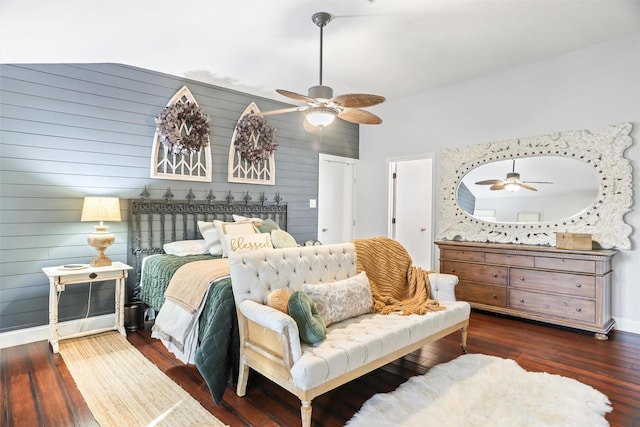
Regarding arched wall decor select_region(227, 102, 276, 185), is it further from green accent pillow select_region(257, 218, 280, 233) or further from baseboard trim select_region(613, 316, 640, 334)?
baseboard trim select_region(613, 316, 640, 334)

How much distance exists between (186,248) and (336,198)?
2.90 metres

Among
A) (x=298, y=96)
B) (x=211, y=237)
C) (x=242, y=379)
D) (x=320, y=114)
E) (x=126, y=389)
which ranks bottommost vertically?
(x=126, y=389)

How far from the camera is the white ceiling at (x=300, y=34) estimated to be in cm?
264

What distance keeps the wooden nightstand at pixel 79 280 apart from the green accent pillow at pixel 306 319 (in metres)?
2.09

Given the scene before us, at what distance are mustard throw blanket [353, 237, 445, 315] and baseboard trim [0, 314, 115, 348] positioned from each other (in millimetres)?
2685

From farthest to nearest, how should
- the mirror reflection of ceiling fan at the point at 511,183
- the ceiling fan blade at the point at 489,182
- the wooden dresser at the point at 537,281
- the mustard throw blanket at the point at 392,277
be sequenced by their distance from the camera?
the ceiling fan blade at the point at 489,182 → the mirror reflection of ceiling fan at the point at 511,183 → the wooden dresser at the point at 537,281 → the mustard throw blanket at the point at 392,277

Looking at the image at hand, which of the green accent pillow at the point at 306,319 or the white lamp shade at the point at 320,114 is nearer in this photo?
the green accent pillow at the point at 306,319

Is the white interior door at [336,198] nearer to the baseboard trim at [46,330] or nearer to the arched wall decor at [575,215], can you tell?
the arched wall decor at [575,215]

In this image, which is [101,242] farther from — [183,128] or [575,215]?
[575,215]

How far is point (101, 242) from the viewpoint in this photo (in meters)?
3.30

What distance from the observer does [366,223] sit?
612 cm

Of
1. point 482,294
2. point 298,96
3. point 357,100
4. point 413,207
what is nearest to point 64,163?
point 298,96

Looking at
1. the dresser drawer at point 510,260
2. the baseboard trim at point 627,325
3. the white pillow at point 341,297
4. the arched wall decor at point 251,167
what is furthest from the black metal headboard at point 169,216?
the baseboard trim at point 627,325

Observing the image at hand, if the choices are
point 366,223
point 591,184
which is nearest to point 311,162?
point 366,223
